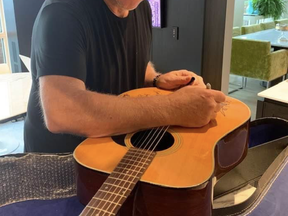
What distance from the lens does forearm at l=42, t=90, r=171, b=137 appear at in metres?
0.73

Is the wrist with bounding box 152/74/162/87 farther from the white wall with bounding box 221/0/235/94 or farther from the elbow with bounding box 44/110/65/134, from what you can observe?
the white wall with bounding box 221/0/235/94

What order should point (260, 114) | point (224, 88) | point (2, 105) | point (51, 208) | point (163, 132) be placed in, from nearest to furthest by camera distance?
point (51, 208) → point (163, 132) → point (260, 114) → point (2, 105) → point (224, 88)

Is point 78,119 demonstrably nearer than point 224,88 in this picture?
Yes

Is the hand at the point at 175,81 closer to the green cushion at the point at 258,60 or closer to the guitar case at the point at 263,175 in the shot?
the guitar case at the point at 263,175

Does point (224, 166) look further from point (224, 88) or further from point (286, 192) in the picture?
point (224, 88)

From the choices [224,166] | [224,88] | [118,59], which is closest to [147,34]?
[118,59]

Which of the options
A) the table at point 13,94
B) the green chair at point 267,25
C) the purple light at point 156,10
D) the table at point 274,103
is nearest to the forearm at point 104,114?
the table at point 274,103

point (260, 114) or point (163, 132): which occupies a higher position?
point (163, 132)

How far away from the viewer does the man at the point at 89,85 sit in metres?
0.73

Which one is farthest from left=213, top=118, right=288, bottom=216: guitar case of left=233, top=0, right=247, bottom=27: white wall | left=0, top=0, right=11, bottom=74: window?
left=233, top=0, right=247, bottom=27: white wall

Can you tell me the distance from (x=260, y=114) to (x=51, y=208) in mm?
1290

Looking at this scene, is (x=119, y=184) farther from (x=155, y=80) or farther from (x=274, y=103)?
(x=274, y=103)

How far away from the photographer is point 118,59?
0.96 metres

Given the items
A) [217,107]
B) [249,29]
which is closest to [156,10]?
[249,29]
